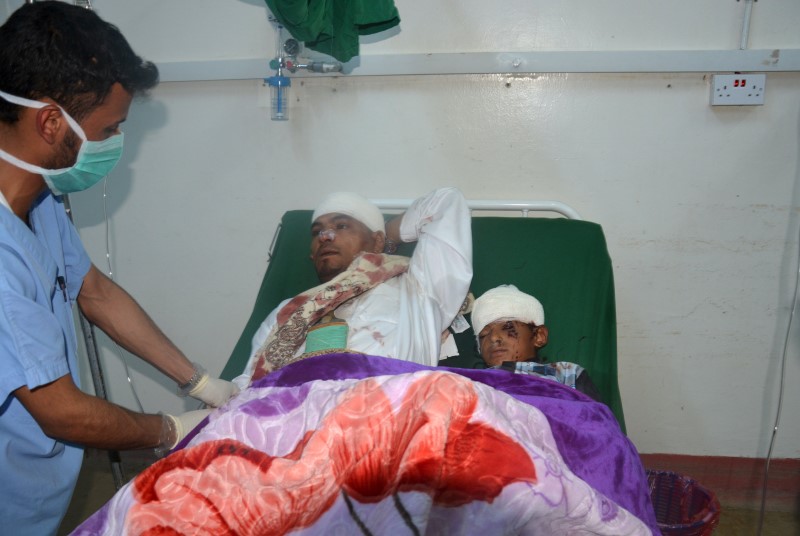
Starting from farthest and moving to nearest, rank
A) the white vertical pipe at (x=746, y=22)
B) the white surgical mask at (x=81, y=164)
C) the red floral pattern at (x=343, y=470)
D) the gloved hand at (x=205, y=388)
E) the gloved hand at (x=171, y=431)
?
the white vertical pipe at (x=746, y=22) → the gloved hand at (x=205, y=388) → the gloved hand at (x=171, y=431) → the white surgical mask at (x=81, y=164) → the red floral pattern at (x=343, y=470)

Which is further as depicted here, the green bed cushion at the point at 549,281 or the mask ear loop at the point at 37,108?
the green bed cushion at the point at 549,281

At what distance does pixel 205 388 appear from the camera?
1.78 m

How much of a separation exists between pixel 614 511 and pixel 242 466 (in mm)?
689

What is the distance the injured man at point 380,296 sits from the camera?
1.97 metres

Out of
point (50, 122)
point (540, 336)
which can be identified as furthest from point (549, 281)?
point (50, 122)

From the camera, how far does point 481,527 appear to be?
3.89ft

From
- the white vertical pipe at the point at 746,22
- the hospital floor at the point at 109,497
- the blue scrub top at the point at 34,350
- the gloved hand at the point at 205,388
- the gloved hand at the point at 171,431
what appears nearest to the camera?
the blue scrub top at the point at 34,350

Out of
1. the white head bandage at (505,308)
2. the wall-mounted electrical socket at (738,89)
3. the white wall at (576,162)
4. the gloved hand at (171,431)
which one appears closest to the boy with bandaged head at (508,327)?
the white head bandage at (505,308)

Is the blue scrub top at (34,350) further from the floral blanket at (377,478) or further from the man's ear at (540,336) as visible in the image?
the man's ear at (540,336)

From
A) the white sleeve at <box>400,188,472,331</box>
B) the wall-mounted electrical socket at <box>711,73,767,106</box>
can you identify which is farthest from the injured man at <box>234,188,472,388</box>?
the wall-mounted electrical socket at <box>711,73,767,106</box>

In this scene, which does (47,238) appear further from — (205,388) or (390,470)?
(390,470)

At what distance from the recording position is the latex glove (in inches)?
70.1

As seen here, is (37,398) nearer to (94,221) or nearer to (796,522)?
(94,221)

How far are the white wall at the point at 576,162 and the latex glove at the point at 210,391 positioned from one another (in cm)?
97
